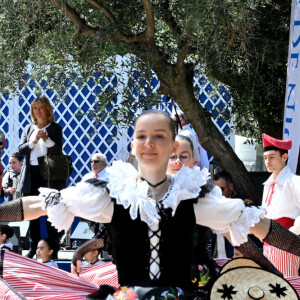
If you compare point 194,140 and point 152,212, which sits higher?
point 194,140

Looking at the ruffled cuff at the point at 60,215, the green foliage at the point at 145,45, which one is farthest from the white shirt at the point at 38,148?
the ruffled cuff at the point at 60,215

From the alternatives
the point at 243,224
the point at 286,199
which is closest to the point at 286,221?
the point at 286,199

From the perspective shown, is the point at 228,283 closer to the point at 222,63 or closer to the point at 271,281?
the point at 271,281

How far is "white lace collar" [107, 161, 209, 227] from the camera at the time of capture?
9.43 feet

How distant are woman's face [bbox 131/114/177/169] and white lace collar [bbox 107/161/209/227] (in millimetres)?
93

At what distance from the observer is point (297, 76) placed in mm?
6215

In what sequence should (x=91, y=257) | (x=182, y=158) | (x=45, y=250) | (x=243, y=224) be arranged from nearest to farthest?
1. (x=243, y=224)
2. (x=182, y=158)
3. (x=91, y=257)
4. (x=45, y=250)

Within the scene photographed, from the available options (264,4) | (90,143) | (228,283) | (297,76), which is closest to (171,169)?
(228,283)

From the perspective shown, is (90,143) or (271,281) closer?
(271,281)

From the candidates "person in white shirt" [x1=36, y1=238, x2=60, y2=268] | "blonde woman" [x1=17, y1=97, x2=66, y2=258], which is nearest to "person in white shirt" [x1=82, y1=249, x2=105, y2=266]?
"person in white shirt" [x1=36, y1=238, x2=60, y2=268]

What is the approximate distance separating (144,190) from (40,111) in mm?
3906

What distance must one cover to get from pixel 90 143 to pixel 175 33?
12.0 ft

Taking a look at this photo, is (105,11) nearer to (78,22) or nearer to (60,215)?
(78,22)

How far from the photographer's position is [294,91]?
20.6 feet
